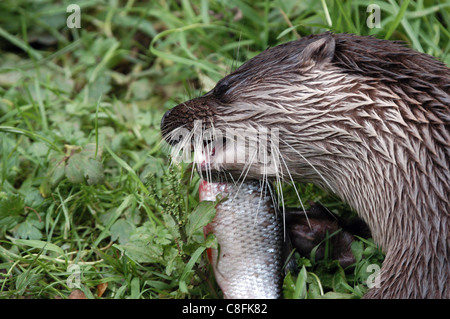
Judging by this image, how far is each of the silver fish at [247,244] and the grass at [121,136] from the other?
9 centimetres

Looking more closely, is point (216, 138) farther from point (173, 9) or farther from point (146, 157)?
point (173, 9)

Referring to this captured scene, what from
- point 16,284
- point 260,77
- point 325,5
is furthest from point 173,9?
point 16,284

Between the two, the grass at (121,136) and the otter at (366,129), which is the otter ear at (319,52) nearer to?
the otter at (366,129)

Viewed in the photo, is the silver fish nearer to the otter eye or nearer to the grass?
the grass

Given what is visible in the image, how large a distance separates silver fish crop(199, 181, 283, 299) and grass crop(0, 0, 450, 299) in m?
0.09

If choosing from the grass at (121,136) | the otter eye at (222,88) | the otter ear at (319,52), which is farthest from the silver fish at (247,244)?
the otter ear at (319,52)

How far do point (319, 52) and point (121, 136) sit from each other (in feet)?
4.18

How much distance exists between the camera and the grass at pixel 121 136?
226 cm

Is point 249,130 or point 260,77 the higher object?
point 260,77

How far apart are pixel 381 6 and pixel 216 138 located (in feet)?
4.38

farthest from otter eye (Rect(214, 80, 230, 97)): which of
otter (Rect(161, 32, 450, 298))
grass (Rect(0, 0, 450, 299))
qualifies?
grass (Rect(0, 0, 450, 299))

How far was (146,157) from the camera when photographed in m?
2.86

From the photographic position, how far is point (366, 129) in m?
1.97

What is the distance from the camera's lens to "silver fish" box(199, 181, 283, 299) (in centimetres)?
213
